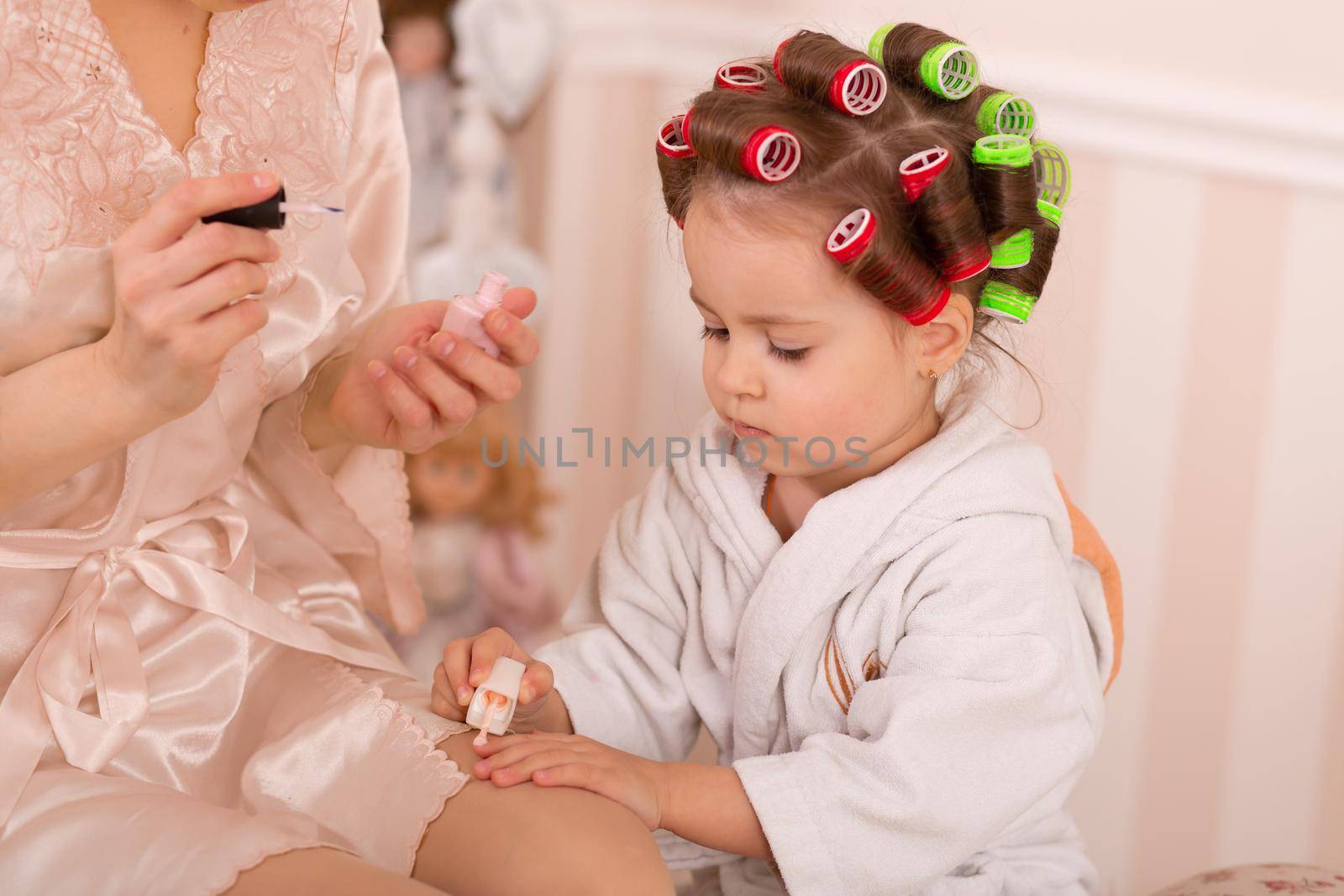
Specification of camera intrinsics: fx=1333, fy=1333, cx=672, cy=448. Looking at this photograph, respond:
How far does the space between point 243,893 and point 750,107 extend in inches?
27.0

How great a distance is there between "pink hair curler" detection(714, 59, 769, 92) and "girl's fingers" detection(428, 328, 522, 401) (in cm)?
27

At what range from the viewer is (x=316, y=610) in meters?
1.23

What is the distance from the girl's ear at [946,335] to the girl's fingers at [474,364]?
0.34 metres

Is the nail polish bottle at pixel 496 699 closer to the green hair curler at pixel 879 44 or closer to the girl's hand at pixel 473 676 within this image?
the girl's hand at pixel 473 676

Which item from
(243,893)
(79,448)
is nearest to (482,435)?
(79,448)

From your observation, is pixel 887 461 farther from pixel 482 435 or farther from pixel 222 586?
pixel 482 435

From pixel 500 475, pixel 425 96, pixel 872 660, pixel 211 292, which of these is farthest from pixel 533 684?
pixel 425 96

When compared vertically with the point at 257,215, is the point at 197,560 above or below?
below

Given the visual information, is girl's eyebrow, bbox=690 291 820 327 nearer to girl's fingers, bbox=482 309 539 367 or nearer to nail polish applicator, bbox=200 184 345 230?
girl's fingers, bbox=482 309 539 367

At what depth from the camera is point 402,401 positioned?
111 centimetres

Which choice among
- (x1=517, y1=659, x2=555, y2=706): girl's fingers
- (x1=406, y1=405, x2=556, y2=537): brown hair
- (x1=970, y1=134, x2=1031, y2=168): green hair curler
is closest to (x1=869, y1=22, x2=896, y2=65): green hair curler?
(x1=970, y1=134, x2=1031, y2=168): green hair curler

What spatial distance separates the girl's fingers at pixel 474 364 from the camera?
1089 millimetres

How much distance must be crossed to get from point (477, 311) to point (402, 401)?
0.10m

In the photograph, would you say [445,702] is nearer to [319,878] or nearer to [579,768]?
[579,768]
